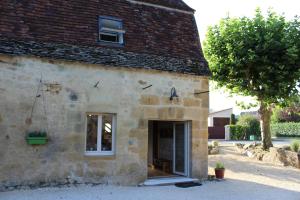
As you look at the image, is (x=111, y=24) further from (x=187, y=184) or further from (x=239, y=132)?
(x=239, y=132)

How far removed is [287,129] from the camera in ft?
135

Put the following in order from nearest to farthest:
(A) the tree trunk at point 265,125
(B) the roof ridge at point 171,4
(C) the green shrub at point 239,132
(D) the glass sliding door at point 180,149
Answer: (D) the glass sliding door at point 180,149 < (B) the roof ridge at point 171,4 < (A) the tree trunk at point 265,125 < (C) the green shrub at point 239,132

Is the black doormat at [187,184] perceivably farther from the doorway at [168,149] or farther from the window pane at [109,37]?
the window pane at [109,37]

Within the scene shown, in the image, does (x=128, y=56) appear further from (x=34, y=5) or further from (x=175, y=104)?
(x=34, y=5)

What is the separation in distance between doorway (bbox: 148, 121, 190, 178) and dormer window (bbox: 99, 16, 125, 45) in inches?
148

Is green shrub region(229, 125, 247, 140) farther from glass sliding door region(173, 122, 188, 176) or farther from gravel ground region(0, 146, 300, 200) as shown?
glass sliding door region(173, 122, 188, 176)

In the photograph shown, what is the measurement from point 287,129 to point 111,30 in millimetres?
36087

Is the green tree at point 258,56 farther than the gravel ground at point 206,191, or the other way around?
the green tree at point 258,56

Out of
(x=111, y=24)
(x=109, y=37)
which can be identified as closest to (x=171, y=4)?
(x=111, y=24)

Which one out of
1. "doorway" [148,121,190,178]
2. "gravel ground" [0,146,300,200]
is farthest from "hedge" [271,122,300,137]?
"doorway" [148,121,190,178]

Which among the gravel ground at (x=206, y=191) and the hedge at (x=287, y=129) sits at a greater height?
the hedge at (x=287, y=129)

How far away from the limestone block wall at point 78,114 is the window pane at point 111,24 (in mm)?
1585

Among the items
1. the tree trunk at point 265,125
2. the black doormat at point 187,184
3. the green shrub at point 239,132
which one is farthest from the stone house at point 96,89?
the green shrub at point 239,132

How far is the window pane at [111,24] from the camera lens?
429 inches
